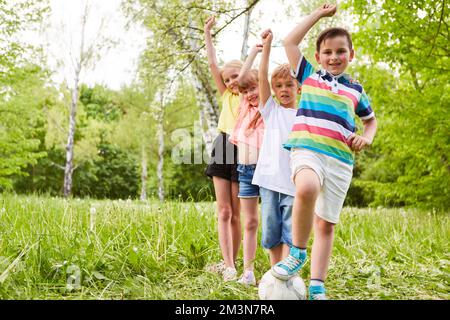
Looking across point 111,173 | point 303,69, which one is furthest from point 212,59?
point 111,173

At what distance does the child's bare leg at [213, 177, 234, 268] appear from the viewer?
3213 millimetres

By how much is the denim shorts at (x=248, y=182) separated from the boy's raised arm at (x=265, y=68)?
0.42m

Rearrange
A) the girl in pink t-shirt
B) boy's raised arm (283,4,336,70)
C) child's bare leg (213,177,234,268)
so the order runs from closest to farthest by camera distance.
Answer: boy's raised arm (283,4,336,70)
the girl in pink t-shirt
child's bare leg (213,177,234,268)

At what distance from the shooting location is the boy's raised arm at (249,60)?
2955mm

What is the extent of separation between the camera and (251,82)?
3.14 meters

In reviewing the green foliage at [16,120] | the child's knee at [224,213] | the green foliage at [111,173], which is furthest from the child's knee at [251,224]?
the green foliage at [111,173]

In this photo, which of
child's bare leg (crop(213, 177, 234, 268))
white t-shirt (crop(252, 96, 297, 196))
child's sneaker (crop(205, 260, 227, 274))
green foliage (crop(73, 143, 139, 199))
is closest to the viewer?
white t-shirt (crop(252, 96, 297, 196))

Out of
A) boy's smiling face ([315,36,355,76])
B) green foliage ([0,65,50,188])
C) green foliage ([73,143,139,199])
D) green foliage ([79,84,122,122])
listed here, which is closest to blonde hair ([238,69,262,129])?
boy's smiling face ([315,36,355,76])

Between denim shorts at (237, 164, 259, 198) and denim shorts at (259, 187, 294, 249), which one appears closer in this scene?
denim shorts at (259, 187, 294, 249)

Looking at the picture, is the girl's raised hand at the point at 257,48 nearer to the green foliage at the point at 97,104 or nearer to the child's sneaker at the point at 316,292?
the child's sneaker at the point at 316,292

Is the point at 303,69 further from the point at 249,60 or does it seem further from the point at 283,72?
the point at 249,60

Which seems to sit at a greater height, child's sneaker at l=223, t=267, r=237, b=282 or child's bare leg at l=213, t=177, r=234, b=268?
child's bare leg at l=213, t=177, r=234, b=268

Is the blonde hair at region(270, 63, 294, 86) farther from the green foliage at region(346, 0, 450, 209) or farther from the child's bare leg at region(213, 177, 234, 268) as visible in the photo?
the green foliage at region(346, 0, 450, 209)
